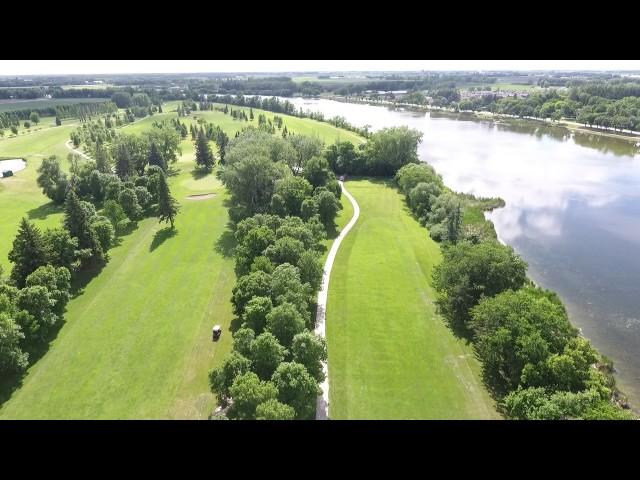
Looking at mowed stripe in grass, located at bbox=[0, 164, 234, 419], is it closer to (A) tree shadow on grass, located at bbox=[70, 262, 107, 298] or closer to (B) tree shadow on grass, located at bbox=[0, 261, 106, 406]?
(B) tree shadow on grass, located at bbox=[0, 261, 106, 406]

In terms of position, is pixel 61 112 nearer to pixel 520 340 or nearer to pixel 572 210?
pixel 572 210

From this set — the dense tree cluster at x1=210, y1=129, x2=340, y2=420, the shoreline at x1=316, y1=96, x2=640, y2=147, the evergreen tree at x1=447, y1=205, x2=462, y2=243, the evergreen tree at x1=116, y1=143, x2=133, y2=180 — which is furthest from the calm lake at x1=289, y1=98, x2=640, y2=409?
the evergreen tree at x1=116, y1=143, x2=133, y2=180

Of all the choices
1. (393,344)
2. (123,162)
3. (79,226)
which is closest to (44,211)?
(123,162)

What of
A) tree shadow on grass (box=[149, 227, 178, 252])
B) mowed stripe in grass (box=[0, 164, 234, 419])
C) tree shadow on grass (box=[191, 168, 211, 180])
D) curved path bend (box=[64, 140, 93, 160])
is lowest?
curved path bend (box=[64, 140, 93, 160])

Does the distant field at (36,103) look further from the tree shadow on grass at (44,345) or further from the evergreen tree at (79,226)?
the tree shadow on grass at (44,345)

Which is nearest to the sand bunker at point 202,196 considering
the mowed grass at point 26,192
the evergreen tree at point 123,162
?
the evergreen tree at point 123,162
